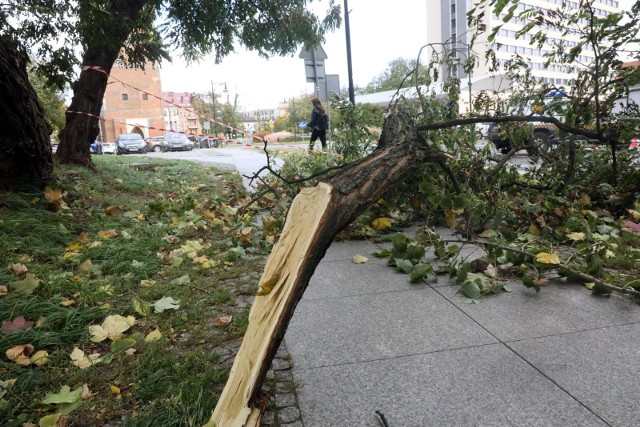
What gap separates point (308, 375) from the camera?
86.5 inches

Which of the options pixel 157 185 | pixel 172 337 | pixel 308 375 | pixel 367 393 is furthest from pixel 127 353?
pixel 157 185

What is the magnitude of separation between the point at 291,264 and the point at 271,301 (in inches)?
6.5

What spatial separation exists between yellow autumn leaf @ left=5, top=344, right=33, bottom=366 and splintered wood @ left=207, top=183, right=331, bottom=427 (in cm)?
117

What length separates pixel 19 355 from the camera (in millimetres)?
2242

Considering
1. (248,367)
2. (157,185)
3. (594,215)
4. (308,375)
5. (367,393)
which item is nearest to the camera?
(248,367)

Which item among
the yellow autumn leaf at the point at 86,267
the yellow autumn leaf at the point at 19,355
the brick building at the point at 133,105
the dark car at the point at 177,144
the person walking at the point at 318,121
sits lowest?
the yellow autumn leaf at the point at 19,355

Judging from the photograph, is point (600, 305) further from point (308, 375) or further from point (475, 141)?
point (475, 141)

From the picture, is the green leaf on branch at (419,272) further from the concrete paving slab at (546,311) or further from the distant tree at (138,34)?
the distant tree at (138,34)

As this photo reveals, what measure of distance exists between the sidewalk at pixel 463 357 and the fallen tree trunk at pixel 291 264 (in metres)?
0.37

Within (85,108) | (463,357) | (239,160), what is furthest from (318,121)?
(463,357)

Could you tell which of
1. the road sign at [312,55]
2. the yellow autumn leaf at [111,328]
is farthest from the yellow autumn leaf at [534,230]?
the road sign at [312,55]

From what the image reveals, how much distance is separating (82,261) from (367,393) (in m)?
2.70

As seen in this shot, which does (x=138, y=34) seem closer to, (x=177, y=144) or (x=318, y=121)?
(x=318, y=121)

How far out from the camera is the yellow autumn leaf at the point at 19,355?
87.0 inches
